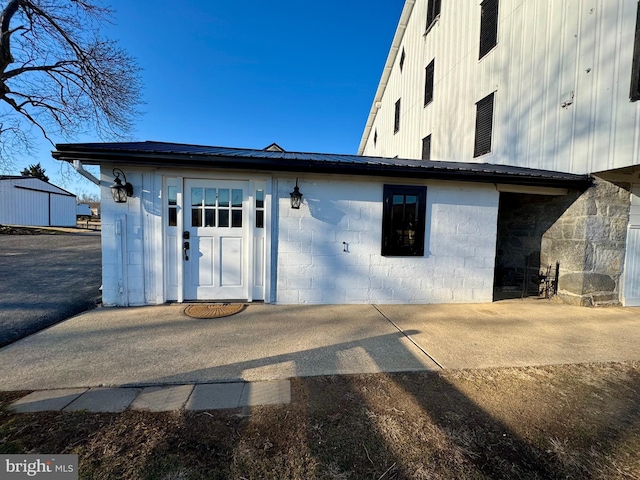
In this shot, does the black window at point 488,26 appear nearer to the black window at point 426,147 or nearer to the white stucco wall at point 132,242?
the black window at point 426,147

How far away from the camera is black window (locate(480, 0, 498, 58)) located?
7.41m

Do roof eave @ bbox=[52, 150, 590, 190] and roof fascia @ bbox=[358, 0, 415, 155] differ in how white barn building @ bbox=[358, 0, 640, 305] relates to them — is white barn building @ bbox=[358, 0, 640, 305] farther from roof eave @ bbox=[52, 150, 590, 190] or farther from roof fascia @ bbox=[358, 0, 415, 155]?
roof fascia @ bbox=[358, 0, 415, 155]

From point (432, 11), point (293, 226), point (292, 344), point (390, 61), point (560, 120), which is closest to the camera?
point (292, 344)

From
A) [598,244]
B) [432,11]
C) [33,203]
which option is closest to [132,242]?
[598,244]

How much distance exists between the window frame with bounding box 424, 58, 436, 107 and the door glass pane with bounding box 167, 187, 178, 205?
31.8ft

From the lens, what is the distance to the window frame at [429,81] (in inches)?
402

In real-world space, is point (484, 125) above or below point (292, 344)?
above

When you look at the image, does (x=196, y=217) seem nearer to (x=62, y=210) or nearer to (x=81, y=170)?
(x=81, y=170)

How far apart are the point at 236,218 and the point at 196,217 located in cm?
65

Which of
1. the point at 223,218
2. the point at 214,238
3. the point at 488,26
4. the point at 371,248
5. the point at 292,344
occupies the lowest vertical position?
the point at 292,344

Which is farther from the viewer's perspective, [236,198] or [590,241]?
[590,241]

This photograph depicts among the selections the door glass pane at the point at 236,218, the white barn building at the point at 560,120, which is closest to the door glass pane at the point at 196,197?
the door glass pane at the point at 236,218

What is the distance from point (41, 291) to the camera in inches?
200

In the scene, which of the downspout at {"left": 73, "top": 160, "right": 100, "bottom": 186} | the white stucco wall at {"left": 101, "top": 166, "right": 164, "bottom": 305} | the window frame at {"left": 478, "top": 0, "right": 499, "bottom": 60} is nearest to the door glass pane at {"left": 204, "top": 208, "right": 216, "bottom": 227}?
the white stucco wall at {"left": 101, "top": 166, "right": 164, "bottom": 305}
